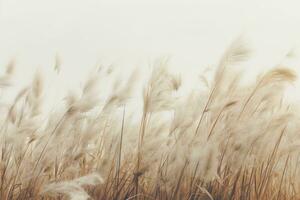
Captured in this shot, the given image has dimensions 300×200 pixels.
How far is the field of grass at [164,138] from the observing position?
1.69 m

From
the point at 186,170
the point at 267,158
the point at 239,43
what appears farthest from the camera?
the point at 267,158

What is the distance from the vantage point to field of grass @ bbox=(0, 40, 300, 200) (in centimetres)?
169

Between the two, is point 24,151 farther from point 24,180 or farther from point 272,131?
point 272,131

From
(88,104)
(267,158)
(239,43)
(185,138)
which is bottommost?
(267,158)

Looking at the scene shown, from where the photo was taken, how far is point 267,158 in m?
1.92

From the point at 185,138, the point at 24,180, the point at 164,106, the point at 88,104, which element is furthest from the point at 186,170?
the point at 24,180

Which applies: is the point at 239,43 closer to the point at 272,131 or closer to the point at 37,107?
the point at 272,131

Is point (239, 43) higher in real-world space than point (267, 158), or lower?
higher

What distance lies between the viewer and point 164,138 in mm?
1755

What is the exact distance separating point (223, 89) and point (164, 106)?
202 mm

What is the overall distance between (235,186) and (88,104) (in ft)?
1.71

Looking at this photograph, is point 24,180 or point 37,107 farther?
point 37,107

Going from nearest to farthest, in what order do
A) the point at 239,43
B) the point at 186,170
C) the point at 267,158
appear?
the point at 186,170 < the point at 239,43 < the point at 267,158

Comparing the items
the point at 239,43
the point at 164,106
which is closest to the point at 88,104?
the point at 164,106
